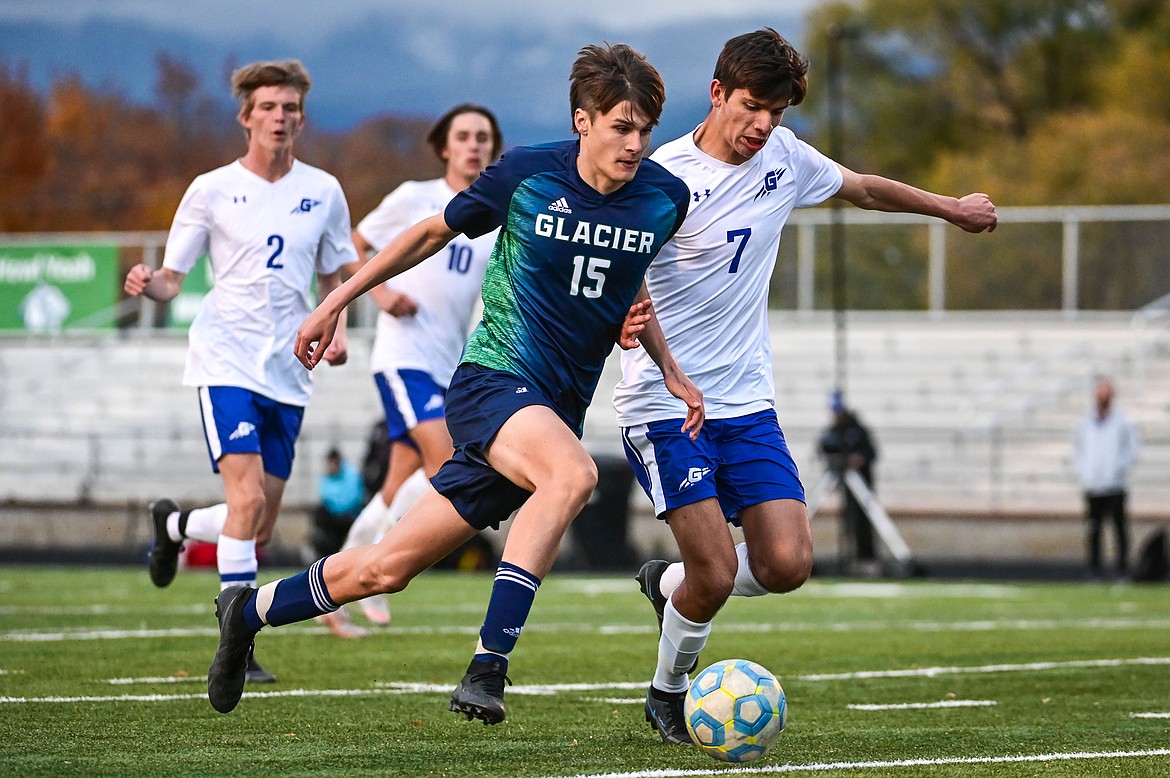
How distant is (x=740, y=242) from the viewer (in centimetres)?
634

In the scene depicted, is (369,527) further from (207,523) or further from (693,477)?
(693,477)

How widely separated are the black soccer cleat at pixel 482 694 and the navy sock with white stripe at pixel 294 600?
0.72 metres

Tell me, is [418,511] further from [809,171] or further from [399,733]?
[809,171]

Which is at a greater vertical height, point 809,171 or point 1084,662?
point 809,171

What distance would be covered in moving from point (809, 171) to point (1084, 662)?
11.9 feet

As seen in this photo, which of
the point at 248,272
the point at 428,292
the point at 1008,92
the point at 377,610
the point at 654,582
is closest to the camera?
the point at 654,582

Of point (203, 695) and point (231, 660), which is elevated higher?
point (231, 660)

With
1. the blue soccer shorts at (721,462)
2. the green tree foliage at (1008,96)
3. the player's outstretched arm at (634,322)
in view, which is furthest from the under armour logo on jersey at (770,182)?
the green tree foliage at (1008,96)

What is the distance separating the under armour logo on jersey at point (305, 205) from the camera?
8.07 meters

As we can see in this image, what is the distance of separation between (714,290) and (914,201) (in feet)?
3.00

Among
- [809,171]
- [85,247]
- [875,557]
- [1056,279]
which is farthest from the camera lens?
[85,247]

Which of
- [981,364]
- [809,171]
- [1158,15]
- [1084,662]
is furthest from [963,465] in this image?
[1158,15]

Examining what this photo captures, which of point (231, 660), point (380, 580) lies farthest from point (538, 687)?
point (380, 580)

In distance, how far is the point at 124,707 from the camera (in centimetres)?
664
